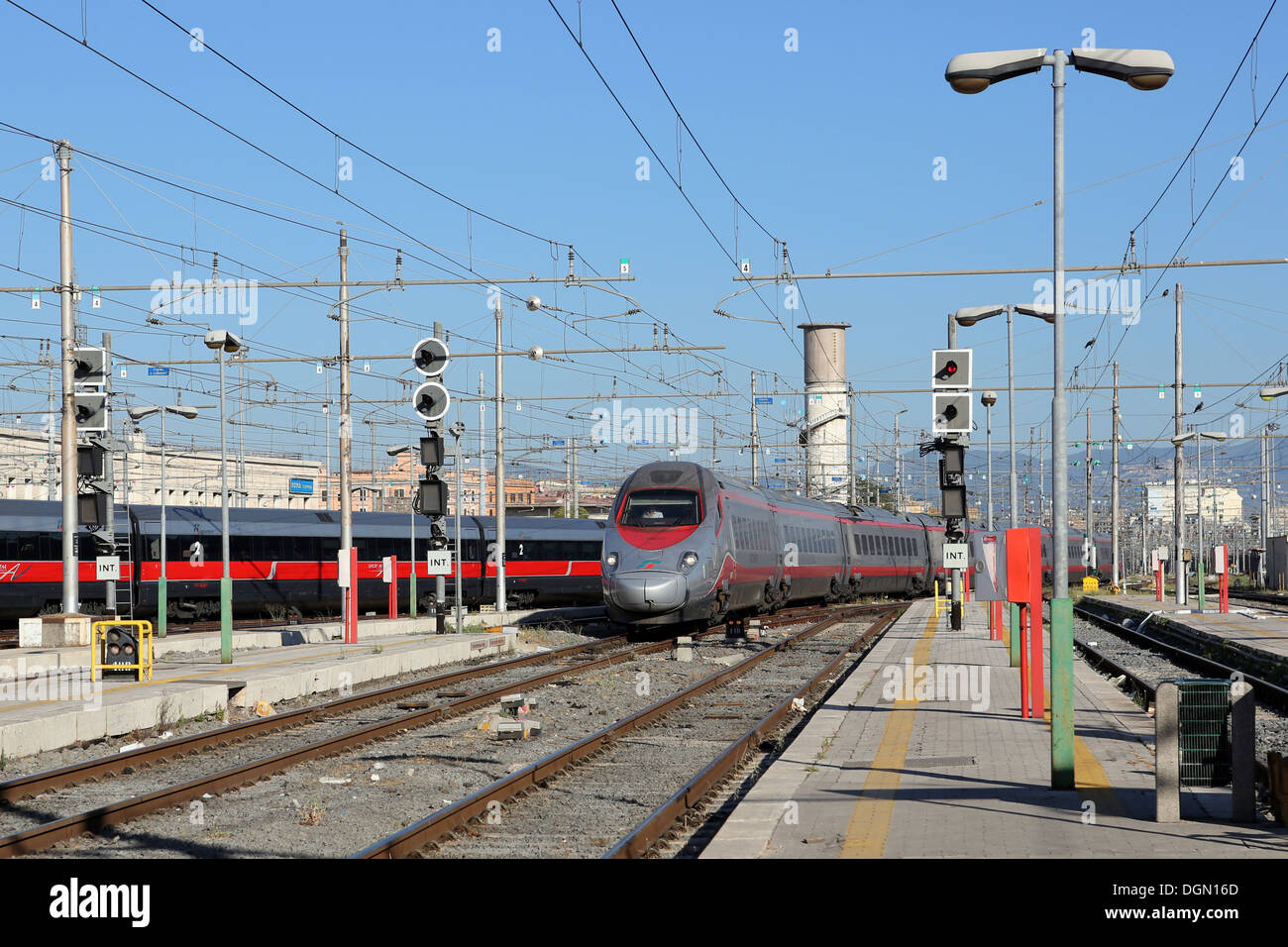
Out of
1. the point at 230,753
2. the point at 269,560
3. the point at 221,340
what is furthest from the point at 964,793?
the point at 269,560

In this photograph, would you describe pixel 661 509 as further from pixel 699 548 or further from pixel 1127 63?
pixel 1127 63

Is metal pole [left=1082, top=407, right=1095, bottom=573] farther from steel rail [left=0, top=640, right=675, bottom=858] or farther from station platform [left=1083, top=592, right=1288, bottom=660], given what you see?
steel rail [left=0, top=640, right=675, bottom=858]

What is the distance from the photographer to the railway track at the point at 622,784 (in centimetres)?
956

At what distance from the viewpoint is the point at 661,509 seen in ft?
96.5

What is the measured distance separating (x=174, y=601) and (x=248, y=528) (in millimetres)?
3007

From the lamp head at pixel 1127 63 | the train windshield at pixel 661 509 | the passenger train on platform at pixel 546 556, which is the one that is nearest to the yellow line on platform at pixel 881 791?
the lamp head at pixel 1127 63

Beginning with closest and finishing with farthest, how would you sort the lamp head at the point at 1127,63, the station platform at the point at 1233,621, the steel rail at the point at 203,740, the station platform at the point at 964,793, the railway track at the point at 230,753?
the station platform at the point at 964,793
the railway track at the point at 230,753
the lamp head at the point at 1127,63
the steel rail at the point at 203,740
the station platform at the point at 1233,621

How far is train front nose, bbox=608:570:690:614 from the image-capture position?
28172mm

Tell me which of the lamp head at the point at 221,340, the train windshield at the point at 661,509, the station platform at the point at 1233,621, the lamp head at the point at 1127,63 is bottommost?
the station platform at the point at 1233,621

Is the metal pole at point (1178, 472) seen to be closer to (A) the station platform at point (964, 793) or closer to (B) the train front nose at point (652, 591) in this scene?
(B) the train front nose at point (652, 591)

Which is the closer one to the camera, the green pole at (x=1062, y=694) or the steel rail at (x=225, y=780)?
the steel rail at (x=225, y=780)

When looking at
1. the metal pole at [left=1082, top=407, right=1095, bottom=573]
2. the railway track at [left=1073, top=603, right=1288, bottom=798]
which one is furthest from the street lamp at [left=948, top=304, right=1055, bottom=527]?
the metal pole at [left=1082, top=407, right=1095, bottom=573]

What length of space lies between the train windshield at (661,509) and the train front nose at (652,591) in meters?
1.24
